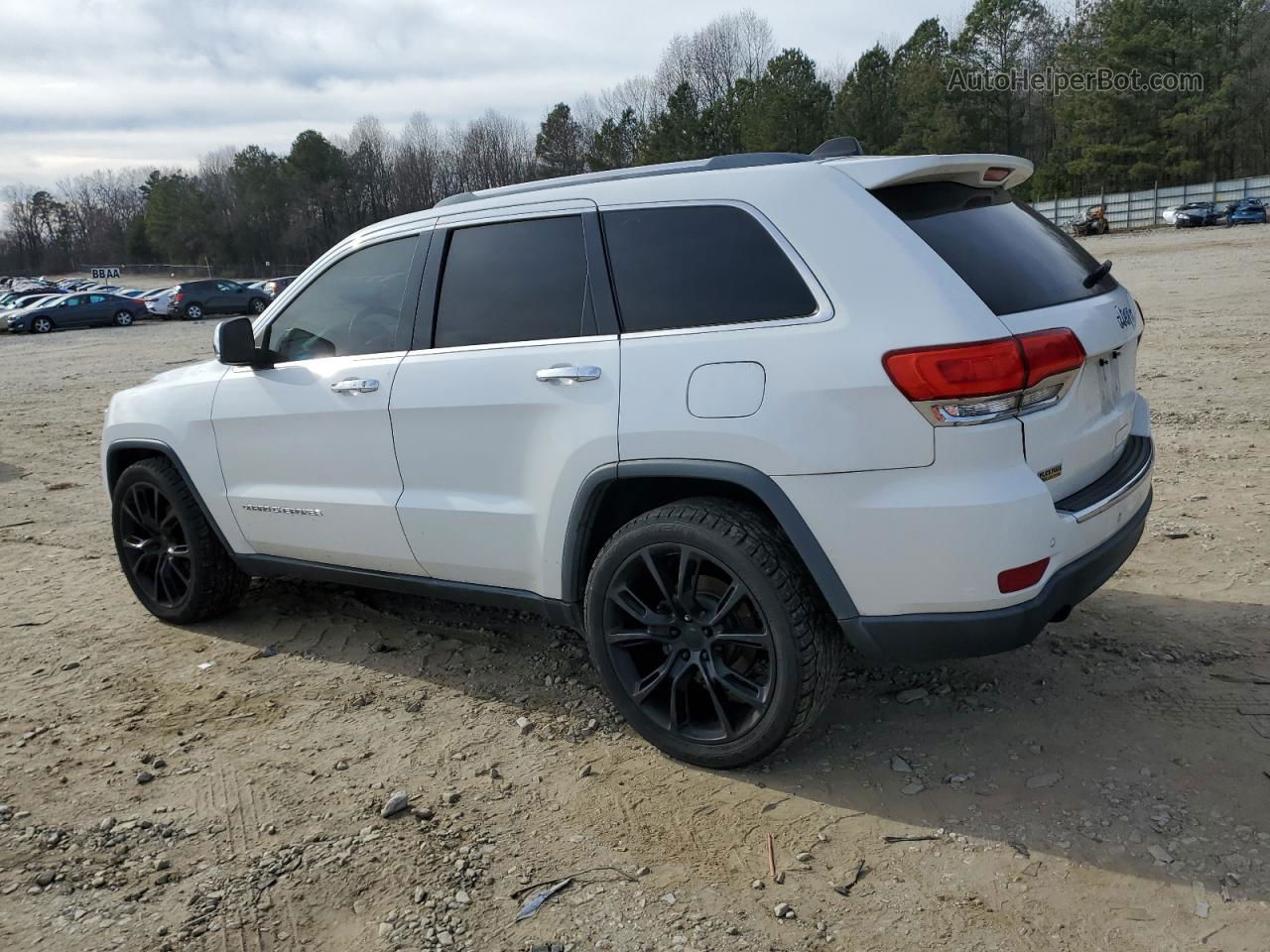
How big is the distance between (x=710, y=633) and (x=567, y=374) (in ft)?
3.20

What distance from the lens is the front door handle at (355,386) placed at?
411 centimetres

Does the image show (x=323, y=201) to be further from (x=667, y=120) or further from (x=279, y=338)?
(x=279, y=338)

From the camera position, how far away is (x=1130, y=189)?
65.0 m

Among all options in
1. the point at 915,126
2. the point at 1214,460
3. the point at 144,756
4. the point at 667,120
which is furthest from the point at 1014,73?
the point at 144,756

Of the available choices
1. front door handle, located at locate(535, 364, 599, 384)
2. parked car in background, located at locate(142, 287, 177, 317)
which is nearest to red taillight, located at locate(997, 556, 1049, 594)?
front door handle, located at locate(535, 364, 599, 384)

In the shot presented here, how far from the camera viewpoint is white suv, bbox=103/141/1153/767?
2967 mm

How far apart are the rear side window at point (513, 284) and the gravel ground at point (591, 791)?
1.45 metres

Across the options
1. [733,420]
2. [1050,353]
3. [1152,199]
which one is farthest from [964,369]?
[1152,199]

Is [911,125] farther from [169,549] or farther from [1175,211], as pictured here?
[169,549]

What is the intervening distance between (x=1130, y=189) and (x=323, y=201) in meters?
65.3

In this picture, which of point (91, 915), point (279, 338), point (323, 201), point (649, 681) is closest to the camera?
point (91, 915)

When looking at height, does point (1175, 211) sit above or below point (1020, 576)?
above

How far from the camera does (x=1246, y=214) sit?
46.7m

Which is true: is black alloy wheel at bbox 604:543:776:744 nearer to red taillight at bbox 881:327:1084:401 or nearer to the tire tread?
the tire tread
